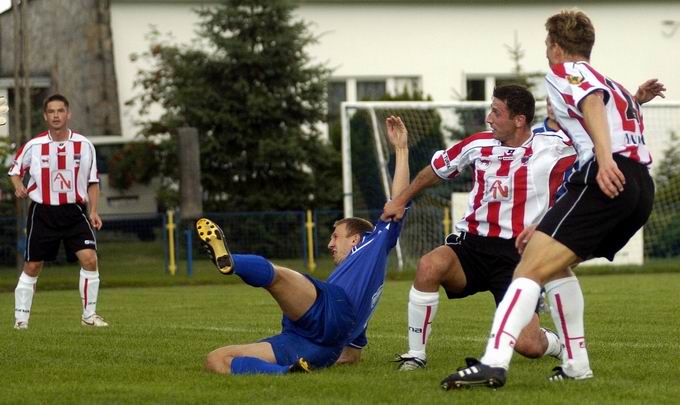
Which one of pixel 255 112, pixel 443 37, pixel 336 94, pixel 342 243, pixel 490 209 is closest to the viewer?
pixel 490 209

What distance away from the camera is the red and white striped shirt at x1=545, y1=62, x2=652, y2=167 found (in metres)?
6.92

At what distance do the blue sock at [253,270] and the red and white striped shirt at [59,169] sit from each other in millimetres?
5668

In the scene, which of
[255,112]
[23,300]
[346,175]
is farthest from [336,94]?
[23,300]

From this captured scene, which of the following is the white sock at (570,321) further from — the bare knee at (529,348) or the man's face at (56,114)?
the man's face at (56,114)

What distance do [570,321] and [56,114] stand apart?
6.72m

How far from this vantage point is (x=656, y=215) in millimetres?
26031

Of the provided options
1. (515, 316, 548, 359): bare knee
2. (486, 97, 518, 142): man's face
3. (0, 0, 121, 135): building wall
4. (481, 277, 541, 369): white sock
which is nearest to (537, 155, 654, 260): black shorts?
(481, 277, 541, 369): white sock

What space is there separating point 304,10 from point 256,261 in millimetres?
31394

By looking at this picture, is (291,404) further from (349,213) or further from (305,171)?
(305,171)

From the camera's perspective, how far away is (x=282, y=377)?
7.59 metres

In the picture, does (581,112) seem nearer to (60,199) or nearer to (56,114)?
(56,114)

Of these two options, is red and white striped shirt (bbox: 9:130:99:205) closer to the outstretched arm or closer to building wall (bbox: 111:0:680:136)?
the outstretched arm

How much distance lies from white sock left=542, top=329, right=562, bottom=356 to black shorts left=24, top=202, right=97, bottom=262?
5.53 m

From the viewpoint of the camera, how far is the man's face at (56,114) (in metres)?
12.7
